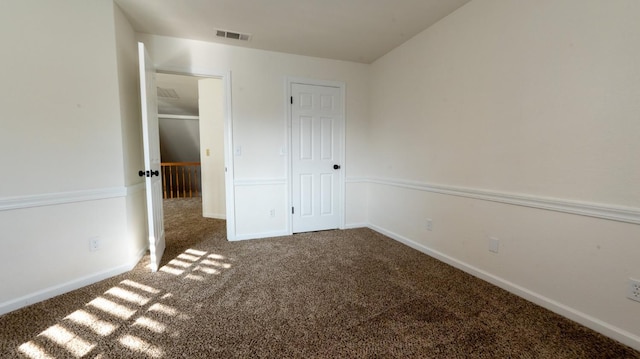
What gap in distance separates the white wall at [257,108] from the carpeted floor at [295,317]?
0.91m

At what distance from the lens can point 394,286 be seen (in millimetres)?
2129

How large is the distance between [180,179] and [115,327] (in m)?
6.17

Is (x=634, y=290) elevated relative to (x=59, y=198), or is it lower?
lower

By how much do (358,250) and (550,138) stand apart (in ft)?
6.44

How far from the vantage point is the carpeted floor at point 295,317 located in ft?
4.69

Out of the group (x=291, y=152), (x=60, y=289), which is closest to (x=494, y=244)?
(x=291, y=152)

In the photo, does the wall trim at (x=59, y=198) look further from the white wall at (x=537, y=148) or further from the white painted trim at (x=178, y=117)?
the white painted trim at (x=178, y=117)

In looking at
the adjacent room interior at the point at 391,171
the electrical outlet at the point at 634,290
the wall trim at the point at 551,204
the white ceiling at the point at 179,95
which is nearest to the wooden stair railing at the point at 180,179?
the white ceiling at the point at 179,95

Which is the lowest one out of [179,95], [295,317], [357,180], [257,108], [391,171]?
[295,317]

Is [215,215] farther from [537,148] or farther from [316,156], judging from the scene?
[537,148]

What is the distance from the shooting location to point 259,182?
3.40 meters

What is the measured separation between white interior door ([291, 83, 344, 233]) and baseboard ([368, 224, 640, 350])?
57.9 inches

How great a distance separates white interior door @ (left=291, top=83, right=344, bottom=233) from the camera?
3529 millimetres

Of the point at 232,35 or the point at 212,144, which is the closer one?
the point at 232,35
